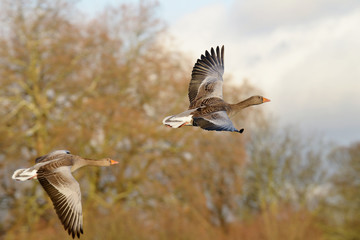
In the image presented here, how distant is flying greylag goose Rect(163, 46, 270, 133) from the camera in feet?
24.0

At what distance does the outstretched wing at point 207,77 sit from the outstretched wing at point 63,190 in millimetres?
2270

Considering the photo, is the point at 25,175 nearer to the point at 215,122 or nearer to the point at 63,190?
the point at 63,190

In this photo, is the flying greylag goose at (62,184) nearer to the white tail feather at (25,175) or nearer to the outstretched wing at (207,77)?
the white tail feather at (25,175)

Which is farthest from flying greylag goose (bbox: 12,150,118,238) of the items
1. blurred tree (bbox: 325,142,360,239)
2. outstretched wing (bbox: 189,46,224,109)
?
blurred tree (bbox: 325,142,360,239)

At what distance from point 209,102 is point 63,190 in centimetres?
250

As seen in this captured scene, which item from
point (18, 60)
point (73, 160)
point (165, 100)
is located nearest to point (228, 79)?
point (165, 100)

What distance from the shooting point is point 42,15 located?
3431 centimetres

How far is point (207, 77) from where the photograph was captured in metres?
10.0

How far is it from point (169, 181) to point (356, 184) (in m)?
13.7

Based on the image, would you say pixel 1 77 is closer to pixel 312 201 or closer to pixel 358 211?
pixel 312 201

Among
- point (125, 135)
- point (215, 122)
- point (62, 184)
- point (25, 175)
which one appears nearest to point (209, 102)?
point (215, 122)

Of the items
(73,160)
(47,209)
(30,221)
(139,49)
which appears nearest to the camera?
(73,160)

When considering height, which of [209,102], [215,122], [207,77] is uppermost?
[207,77]

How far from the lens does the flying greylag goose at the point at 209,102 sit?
7309 millimetres
